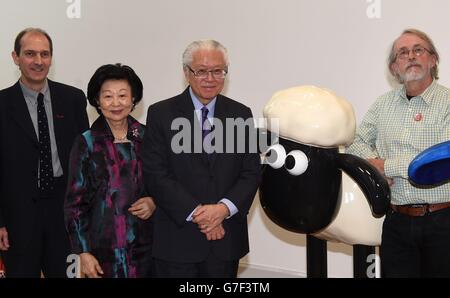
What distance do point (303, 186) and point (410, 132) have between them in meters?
0.43

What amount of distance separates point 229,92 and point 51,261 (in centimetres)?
163

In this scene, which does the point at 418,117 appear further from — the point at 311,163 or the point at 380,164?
the point at 311,163

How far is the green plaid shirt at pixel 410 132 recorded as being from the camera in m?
1.95

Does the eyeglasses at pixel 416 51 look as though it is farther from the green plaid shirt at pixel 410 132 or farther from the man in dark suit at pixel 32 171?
the man in dark suit at pixel 32 171

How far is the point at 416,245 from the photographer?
198cm

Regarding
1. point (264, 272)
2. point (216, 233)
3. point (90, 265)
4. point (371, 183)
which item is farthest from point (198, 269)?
point (264, 272)

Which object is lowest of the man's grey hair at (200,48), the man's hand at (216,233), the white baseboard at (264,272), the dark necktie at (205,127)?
the white baseboard at (264,272)

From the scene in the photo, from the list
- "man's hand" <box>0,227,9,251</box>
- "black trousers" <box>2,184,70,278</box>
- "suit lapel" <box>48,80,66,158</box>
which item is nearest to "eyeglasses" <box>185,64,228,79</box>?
"suit lapel" <box>48,80,66,158</box>

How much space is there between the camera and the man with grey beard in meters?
1.94

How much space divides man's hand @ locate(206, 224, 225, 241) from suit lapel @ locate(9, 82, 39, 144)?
92cm

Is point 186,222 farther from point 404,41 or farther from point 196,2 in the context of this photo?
point 196,2

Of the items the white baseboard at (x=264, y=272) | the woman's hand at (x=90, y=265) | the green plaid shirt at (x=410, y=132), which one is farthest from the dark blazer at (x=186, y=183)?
the white baseboard at (x=264, y=272)

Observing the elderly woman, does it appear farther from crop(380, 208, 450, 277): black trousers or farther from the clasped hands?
crop(380, 208, 450, 277): black trousers

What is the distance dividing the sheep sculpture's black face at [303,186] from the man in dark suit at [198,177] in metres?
0.09
